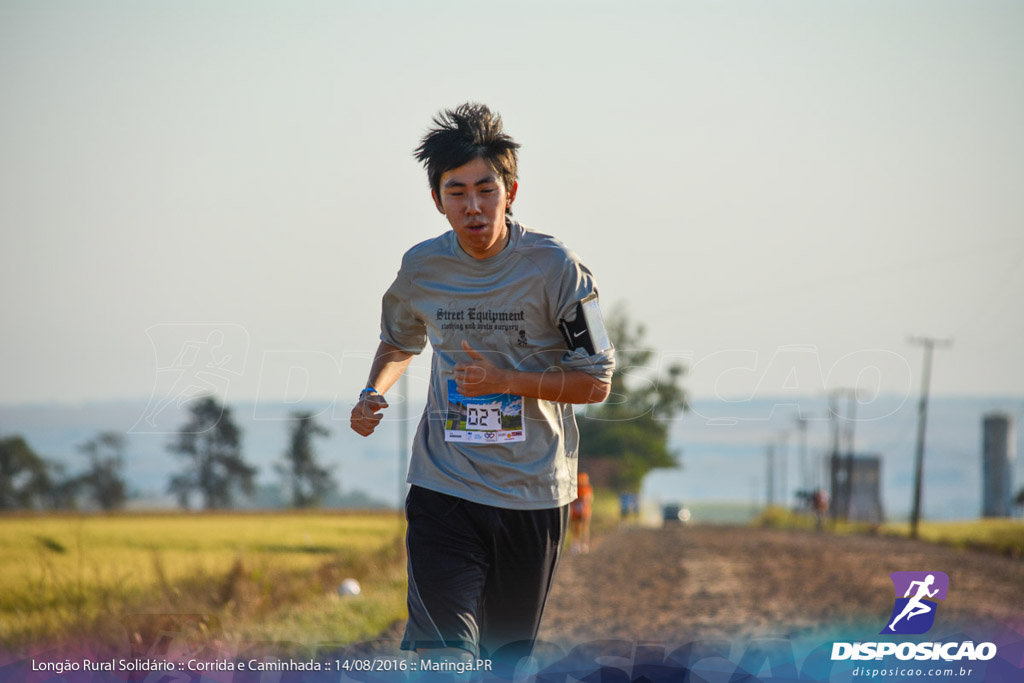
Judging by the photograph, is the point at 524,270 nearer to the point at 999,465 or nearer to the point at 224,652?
the point at 224,652

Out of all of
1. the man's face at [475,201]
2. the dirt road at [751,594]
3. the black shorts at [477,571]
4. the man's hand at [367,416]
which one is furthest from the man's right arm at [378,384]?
the dirt road at [751,594]

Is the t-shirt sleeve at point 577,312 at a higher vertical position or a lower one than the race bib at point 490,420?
higher

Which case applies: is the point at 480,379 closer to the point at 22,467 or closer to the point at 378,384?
the point at 378,384

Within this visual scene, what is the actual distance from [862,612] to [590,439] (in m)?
72.4

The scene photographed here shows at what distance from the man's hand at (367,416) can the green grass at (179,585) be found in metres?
4.05

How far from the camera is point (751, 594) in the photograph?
47.3 ft

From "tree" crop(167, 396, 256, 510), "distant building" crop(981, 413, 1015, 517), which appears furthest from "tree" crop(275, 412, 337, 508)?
"distant building" crop(981, 413, 1015, 517)

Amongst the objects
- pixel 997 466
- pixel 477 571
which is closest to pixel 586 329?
pixel 477 571

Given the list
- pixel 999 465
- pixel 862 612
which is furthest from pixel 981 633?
pixel 999 465

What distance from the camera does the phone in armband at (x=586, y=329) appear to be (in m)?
4.21

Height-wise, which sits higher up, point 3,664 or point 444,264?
point 444,264

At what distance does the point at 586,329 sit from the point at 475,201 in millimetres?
591

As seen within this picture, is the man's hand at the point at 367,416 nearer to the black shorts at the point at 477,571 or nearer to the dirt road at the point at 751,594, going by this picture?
the black shorts at the point at 477,571

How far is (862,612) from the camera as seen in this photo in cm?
1162
